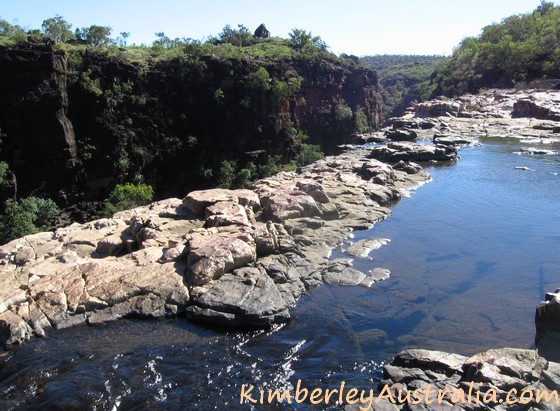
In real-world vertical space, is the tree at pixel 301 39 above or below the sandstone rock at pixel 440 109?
above

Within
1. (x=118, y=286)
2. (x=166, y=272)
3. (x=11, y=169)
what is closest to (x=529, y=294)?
(x=166, y=272)

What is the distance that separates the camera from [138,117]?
4406 cm

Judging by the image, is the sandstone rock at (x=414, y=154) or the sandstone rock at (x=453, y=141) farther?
the sandstone rock at (x=453, y=141)

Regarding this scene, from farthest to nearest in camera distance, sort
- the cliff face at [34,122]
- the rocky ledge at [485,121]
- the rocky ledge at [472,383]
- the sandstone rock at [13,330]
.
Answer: the rocky ledge at [485,121] < the cliff face at [34,122] < the sandstone rock at [13,330] < the rocky ledge at [472,383]

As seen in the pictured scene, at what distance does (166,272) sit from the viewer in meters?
13.1

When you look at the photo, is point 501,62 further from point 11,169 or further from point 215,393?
point 215,393

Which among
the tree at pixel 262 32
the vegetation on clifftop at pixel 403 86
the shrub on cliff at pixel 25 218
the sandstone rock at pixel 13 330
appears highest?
the tree at pixel 262 32

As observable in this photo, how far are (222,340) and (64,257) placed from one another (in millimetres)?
6067

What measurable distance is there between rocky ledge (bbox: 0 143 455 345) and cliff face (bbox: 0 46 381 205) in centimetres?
2291

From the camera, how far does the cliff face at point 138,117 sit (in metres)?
37.3

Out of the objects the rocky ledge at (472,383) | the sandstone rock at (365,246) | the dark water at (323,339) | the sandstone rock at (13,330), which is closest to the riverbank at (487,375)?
the rocky ledge at (472,383)

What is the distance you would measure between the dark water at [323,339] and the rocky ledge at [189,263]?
1.72ft

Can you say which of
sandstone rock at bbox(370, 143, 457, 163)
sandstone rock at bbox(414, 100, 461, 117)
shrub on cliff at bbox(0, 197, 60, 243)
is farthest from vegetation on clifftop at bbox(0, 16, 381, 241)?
sandstone rock at bbox(414, 100, 461, 117)

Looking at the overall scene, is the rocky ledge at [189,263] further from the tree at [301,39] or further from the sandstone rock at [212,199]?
the tree at [301,39]
